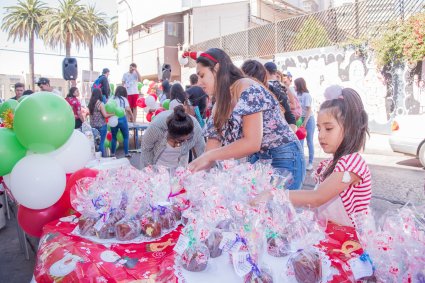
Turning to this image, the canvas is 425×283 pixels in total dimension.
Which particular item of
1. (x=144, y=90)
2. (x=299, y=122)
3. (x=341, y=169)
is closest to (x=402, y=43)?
(x=299, y=122)

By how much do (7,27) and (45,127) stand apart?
1453 inches

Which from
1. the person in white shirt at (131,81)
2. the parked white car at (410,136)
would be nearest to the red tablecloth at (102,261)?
the parked white car at (410,136)

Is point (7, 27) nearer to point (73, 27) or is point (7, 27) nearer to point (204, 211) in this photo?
point (73, 27)

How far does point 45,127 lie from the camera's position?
2.42 meters

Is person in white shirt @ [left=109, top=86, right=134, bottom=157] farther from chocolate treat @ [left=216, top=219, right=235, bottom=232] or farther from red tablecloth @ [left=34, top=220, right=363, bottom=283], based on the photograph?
chocolate treat @ [left=216, top=219, right=235, bottom=232]

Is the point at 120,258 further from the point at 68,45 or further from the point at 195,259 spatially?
the point at 68,45

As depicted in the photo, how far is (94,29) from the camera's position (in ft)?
108

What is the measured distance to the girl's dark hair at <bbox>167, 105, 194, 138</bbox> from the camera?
3.15 metres

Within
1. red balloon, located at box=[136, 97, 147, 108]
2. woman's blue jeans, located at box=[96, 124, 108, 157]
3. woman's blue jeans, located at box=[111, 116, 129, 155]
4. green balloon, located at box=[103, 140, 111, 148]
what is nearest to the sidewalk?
woman's blue jeans, located at box=[111, 116, 129, 155]

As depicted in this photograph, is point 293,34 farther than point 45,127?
Yes

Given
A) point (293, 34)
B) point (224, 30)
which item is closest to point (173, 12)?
point (224, 30)

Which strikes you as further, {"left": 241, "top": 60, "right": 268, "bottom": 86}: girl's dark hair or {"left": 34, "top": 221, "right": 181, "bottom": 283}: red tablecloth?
{"left": 241, "top": 60, "right": 268, "bottom": 86}: girl's dark hair

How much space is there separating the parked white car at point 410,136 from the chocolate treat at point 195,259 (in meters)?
6.67

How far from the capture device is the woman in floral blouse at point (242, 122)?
6.99ft
